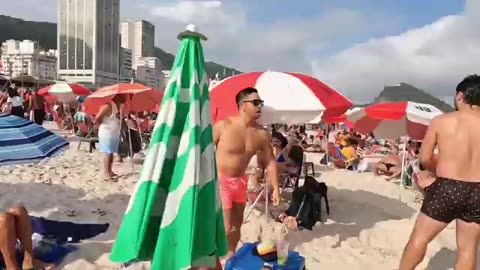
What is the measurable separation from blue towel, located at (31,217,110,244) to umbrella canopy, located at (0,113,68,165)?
0.96m

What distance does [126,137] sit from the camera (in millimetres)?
9164

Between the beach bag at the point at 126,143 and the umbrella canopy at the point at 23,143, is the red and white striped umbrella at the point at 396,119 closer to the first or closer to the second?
the beach bag at the point at 126,143

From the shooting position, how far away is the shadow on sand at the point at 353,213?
17.7 feet

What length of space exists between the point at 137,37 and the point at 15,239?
18779 cm

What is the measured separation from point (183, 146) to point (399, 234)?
13.2 feet

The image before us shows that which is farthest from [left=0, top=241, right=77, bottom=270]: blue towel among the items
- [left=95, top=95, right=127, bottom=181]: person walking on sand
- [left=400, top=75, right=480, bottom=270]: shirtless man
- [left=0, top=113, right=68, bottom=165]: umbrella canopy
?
[left=95, top=95, right=127, bottom=181]: person walking on sand

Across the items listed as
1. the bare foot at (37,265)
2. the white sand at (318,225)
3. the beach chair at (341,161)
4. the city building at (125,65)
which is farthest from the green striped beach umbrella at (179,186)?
the city building at (125,65)

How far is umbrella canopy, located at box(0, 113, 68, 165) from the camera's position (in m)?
3.22

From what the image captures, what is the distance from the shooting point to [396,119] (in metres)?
7.46

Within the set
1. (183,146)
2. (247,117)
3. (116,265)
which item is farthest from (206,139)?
(116,265)

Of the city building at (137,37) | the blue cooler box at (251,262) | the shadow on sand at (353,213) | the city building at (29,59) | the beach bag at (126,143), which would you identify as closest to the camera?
the blue cooler box at (251,262)

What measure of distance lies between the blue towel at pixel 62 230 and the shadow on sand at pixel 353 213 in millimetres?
2030

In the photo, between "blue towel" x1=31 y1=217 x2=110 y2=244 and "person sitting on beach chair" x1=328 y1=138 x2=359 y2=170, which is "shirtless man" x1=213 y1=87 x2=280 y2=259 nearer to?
"blue towel" x1=31 y1=217 x2=110 y2=244

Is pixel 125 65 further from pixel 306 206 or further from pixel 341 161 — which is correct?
pixel 306 206
